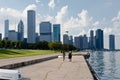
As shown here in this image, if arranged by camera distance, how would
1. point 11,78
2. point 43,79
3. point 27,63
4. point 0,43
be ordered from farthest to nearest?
point 0,43 → point 27,63 → point 43,79 → point 11,78

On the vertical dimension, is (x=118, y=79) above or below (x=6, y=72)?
below

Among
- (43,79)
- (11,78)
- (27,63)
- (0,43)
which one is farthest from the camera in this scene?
(0,43)

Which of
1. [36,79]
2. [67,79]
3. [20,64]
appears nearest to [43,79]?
[36,79]

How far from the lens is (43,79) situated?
71.8 feet

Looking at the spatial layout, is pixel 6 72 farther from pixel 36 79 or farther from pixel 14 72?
pixel 36 79

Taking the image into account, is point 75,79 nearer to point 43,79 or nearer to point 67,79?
point 67,79

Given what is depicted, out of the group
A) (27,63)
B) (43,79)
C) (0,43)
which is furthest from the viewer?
(0,43)

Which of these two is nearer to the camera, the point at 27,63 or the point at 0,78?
the point at 0,78

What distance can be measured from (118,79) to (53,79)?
24.0 meters

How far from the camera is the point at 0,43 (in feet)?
611

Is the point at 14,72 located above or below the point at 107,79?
above

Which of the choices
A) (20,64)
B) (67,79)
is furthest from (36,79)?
(20,64)

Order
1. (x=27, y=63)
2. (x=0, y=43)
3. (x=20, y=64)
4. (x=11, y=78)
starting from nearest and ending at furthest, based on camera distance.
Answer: (x=11, y=78), (x=20, y=64), (x=27, y=63), (x=0, y=43)

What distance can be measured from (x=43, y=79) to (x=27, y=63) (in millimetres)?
21880
